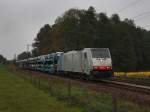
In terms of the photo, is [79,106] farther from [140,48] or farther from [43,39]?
[43,39]

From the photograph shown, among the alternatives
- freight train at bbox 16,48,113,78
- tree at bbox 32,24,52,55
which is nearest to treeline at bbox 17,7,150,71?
tree at bbox 32,24,52,55

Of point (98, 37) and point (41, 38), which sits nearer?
point (98, 37)

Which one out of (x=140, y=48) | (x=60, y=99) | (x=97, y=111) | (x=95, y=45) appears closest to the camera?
(x=97, y=111)

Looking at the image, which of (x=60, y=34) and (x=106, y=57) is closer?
(x=106, y=57)

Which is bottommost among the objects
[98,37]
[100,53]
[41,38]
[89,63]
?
[89,63]

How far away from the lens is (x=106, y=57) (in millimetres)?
30969

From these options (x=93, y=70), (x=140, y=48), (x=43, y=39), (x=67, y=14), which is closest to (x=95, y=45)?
(x=67, y=14)

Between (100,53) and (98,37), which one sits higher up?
(98,37)

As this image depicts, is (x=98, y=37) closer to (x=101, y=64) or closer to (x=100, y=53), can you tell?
(x=100, y=53)

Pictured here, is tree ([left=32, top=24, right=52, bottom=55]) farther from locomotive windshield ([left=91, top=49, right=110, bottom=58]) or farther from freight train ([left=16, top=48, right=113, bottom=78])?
locomotive windshield ([left=91, top=49, right=110, bottom=58])

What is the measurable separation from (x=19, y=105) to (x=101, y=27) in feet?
267

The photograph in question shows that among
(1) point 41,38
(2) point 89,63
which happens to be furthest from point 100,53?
(1) point 41,38

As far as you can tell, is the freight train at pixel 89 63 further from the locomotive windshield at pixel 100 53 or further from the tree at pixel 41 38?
the tree at pixel 41 38

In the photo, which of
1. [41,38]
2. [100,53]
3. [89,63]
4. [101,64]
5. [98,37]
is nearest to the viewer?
[101,64]
